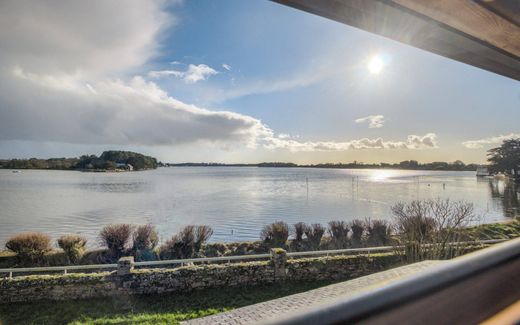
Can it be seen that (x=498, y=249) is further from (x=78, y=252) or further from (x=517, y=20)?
(x=78, y=252)

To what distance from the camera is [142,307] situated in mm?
10297

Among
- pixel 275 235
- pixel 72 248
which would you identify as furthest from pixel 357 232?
pixel 72 248

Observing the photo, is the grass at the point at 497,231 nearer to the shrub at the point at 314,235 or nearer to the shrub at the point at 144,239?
the shrub at the point at 314,235

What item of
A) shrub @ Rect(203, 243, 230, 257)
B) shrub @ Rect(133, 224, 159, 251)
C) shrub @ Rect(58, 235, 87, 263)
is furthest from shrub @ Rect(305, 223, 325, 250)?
shrub @ Rect(58, 235, 87, 263)

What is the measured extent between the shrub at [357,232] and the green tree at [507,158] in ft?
178

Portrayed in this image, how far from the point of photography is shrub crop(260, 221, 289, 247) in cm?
1970

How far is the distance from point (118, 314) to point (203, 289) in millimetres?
3160

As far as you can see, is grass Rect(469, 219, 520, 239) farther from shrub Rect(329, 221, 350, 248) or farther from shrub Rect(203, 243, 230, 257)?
shrub Rect(203, 243, 230, 257)

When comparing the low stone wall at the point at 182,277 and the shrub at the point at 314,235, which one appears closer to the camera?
the low stone wall at the point at 182,277

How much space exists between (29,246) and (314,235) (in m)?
16.9

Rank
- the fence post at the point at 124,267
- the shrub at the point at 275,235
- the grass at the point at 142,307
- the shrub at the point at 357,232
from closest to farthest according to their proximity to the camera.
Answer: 1. the grass at the point at 142,307
2. the fence post at the point at 124,267
3. the shrub at the point at 275,235
4. the shrub at the point at 357,232

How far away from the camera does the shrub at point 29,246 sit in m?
16.0

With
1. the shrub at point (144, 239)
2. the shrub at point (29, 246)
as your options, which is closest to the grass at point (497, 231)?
the shrub at point (144, 239)

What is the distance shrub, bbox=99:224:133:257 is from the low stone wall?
22.6ft
